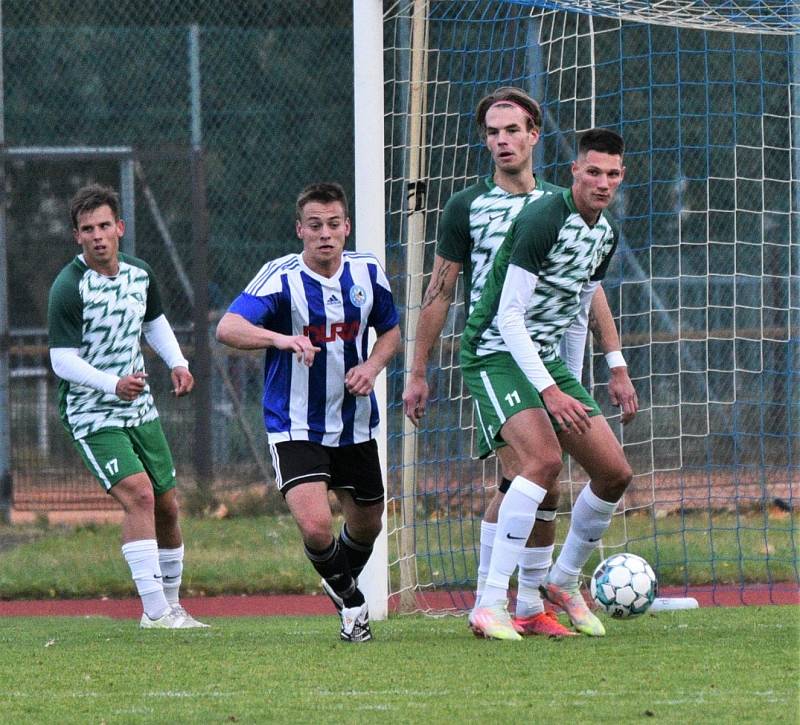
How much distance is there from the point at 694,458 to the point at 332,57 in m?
4.00

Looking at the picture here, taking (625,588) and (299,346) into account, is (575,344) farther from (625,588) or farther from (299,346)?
(299,346)

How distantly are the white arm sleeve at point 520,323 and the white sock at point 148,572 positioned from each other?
221 cm

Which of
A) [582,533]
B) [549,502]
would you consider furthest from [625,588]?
[549,502]

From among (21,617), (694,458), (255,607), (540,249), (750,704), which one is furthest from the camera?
(694,458)

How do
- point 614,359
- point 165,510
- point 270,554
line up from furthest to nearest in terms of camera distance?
point 270,554
point 165,510
point 614,359

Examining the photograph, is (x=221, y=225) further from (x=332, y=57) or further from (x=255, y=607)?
(x=255, y=607)

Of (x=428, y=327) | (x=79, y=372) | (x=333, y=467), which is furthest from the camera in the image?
(x=79, y=372)

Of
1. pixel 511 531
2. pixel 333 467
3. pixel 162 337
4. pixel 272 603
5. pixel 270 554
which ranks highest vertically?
pixel 162 337

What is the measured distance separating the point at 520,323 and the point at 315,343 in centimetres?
87

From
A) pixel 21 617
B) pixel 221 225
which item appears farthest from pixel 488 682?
pixel 221 225

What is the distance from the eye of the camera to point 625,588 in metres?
5.72

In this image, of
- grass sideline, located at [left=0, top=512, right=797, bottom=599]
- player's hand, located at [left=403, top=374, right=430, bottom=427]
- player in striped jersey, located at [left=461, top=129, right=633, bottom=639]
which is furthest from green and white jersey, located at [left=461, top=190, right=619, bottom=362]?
grass sideline, located at [left=0, top=512, right=797, bottom=599]

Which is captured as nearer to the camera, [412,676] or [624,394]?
[412,676]

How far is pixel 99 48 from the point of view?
431 inches
